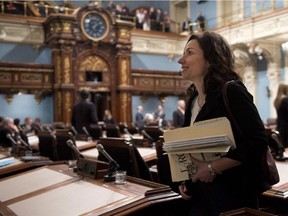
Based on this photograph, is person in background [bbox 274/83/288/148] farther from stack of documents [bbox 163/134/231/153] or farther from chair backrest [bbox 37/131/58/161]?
stack of documents [bbox 163/134/231/153]

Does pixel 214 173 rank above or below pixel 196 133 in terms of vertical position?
below

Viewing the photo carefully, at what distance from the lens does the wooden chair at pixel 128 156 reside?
8.55ft

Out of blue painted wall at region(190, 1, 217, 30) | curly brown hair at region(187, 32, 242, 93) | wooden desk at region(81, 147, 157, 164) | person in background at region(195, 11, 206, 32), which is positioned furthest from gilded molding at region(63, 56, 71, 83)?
curly brown hair at region(187, 32, 242, 93)

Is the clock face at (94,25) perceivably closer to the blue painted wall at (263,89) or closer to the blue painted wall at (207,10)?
the blue painted wall at (207,10)

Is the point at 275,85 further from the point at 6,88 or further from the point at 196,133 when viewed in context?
the point at 196,133

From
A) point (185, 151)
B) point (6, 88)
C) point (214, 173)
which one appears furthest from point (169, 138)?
point (6, 88)

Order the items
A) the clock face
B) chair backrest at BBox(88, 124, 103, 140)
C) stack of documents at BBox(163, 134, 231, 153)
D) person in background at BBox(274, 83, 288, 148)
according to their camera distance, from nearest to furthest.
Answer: stack of documents at BBox(163, 134, 231, 153) → person in background at BBox(274, 83, 288, 148) → chair backrest at BBox(88, 124, 103, 140) → the clock face

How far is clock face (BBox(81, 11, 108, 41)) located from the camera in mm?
13891

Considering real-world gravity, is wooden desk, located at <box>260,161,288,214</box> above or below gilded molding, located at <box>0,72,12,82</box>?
below

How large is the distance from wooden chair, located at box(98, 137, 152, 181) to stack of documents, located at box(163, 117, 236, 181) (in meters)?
0.79

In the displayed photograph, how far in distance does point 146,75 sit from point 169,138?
43.7ft

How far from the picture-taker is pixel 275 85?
1454 centimetres

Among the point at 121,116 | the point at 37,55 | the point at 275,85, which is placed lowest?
the point at 121,116

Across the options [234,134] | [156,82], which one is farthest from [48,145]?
[156,82]
